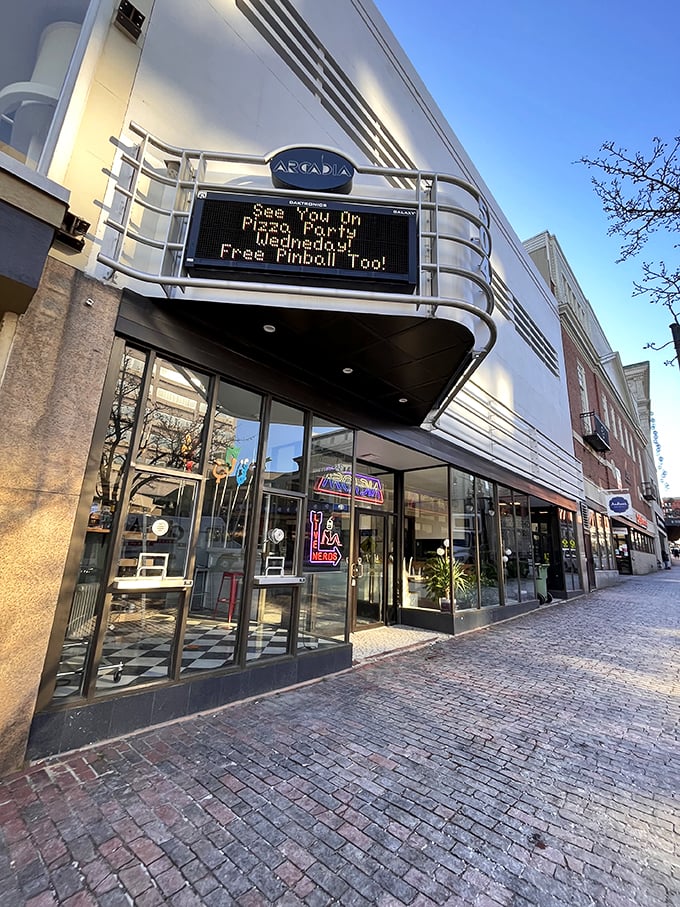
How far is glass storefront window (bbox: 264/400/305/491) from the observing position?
4.86 m

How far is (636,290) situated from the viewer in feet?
14.7

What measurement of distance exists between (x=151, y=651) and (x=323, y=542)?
2.46 meters

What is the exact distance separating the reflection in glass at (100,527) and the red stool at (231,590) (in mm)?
1202

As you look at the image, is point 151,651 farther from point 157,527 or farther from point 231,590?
point 157,527

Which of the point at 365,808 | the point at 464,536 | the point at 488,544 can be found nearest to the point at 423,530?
the point at 464,536

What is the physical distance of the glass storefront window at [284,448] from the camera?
4855mm

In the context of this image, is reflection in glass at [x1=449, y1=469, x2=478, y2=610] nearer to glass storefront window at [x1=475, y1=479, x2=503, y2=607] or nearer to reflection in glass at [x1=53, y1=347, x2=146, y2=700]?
glass storefront window at [x1=475, y1=479, x2=503, y2=607]

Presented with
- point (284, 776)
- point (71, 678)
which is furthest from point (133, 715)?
point (284, 776)

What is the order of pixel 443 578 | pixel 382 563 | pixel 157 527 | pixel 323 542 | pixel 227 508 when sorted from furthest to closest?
pixel 382 563
pixel 443 578
pixel 323 542
pixel 227 508
pixel 157 527

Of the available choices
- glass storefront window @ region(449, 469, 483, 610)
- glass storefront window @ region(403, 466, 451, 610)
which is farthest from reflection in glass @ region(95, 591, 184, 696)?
glass storefront window @ region(449, 469, 483, 610)

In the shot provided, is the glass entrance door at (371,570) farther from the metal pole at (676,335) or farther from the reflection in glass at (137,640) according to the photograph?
the metal pole at (676,335)

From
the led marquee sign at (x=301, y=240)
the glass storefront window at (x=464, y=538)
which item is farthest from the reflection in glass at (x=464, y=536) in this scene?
the led marquee sign at (x=301, y=240)

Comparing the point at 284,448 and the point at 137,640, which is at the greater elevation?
the point at 284,448

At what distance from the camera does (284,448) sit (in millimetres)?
5016
